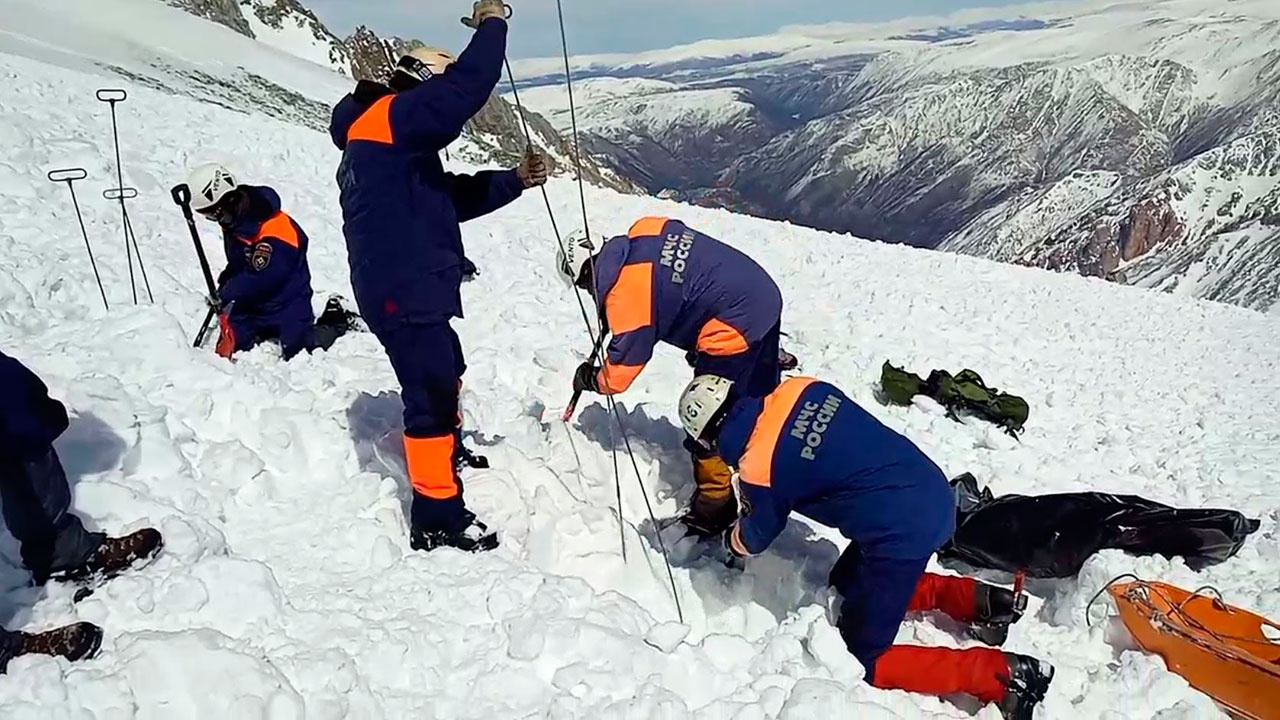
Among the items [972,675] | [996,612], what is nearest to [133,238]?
[996,612]

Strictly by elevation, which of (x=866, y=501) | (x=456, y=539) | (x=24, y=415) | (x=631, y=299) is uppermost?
(x=631, y=299)

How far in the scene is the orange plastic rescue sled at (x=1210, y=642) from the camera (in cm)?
416

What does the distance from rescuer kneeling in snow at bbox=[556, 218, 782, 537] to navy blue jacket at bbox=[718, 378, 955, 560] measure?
3.25 ft

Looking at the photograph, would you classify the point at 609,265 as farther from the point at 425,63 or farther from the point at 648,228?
the point at 425,63

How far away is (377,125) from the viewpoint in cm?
464

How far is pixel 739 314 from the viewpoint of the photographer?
18.1ft

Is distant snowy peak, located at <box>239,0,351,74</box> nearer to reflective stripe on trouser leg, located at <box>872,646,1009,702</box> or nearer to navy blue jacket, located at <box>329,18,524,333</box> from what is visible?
navy blue jacket, located at <box>329,18,524,333</box>

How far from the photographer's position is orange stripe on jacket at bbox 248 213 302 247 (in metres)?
7.36

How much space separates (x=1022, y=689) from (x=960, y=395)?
15.9 feet

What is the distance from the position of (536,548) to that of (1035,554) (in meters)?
2.84

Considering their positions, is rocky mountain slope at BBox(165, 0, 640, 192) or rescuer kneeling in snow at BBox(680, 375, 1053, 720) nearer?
rescuer kneeling in snow at BBox(680, 375, 1053, 720)

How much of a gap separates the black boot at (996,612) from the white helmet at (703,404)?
1.71m

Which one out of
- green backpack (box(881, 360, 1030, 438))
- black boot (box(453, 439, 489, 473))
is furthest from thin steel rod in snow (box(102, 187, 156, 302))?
green backpack (box(881, 360, 1030, 438))

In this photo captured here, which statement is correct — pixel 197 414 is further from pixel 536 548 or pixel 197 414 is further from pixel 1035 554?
pixel 1035 554
